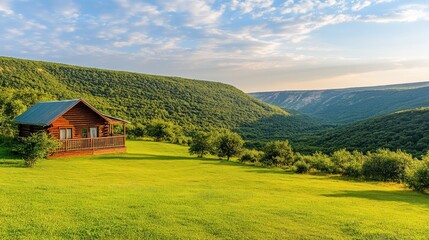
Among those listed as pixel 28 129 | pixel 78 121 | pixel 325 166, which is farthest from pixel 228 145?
pixel 28 129

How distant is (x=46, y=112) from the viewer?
28.4 m

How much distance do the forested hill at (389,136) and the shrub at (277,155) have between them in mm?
22258

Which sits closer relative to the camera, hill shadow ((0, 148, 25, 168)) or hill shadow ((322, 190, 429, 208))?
hill shadow ((322, 190, 429, 208))

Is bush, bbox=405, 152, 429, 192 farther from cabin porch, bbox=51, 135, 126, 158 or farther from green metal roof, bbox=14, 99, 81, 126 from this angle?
green metal roof, bbox=14, 99, 81, 126

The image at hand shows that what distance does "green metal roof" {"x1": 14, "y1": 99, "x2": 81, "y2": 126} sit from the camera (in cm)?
2670

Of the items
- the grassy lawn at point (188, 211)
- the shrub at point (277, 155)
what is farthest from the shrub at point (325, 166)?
the grassy lawn at point (188, 211)

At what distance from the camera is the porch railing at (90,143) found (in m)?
26.1

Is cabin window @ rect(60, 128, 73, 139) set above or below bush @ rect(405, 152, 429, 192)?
above

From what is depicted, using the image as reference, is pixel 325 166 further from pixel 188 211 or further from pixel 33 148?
pixel 33 148

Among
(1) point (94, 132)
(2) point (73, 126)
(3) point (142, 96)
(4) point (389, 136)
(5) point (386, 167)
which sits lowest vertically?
(5) point (386, 167)

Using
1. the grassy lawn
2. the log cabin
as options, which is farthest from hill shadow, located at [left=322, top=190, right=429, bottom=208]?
the log cabin

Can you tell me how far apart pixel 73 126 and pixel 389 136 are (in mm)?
51474

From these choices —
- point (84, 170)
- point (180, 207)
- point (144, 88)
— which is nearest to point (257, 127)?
point (144, 88)

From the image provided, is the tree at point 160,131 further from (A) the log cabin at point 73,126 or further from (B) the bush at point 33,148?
(B) the bush at point 33,148
